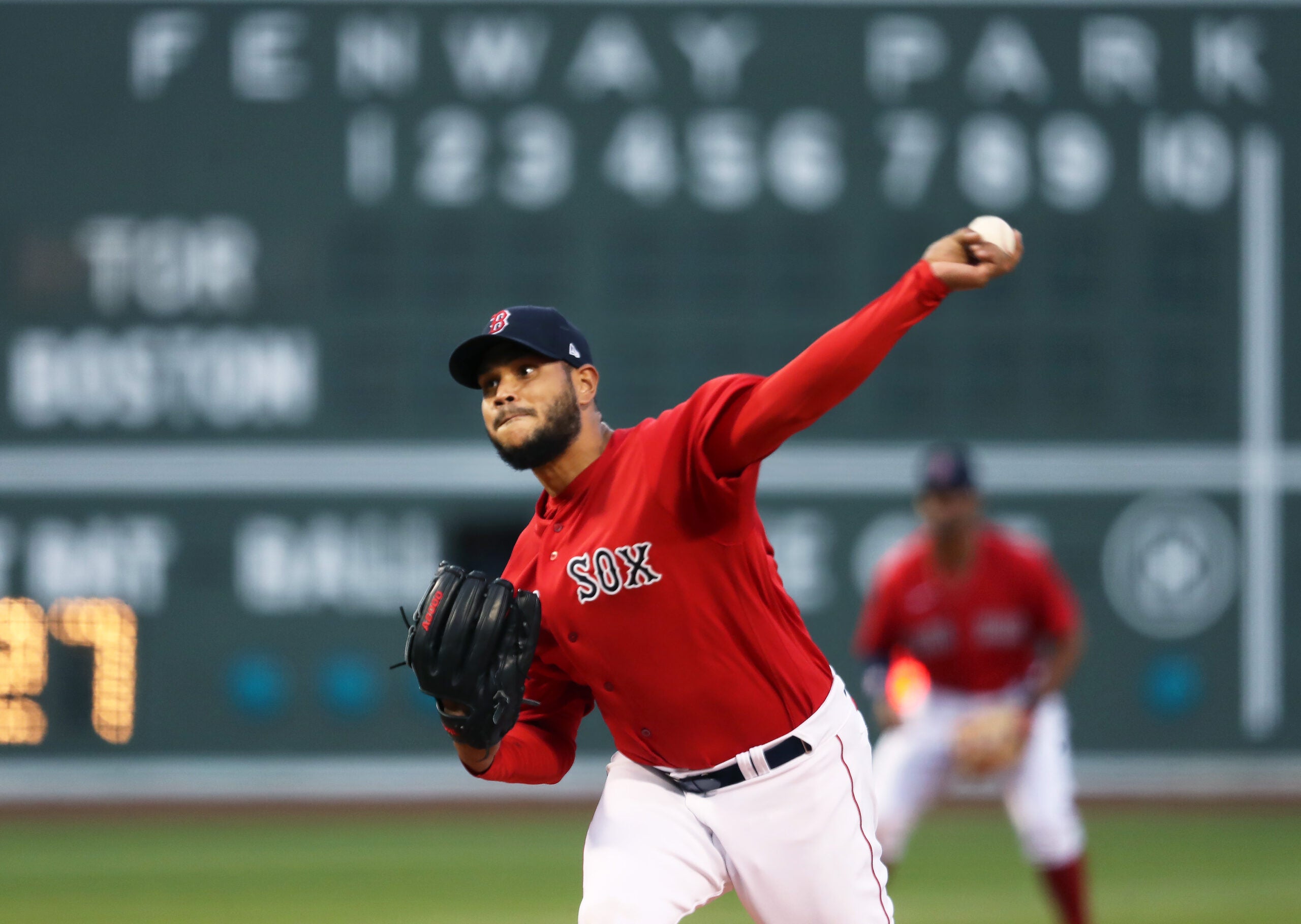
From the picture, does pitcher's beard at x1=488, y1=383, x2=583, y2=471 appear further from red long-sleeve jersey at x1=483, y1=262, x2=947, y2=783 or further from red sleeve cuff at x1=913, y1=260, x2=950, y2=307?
red sleeve cuff at x1=913, y1=260, x2=950, y2=307

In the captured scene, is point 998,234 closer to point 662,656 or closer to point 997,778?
point 662,656

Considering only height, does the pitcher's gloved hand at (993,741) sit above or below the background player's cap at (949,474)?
below

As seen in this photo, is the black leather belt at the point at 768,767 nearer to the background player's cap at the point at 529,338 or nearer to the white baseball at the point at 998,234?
the background player's cap at the point at 529,338

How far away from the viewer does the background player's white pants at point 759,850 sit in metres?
3.10

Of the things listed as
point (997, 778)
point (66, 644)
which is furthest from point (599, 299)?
point (997, 778)

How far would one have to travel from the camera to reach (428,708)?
9516mm

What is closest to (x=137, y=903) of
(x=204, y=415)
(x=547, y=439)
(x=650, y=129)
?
(x=204, y=415)

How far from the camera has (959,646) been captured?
6.01 meters

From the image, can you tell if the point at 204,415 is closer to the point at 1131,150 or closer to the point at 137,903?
the point at 137,903

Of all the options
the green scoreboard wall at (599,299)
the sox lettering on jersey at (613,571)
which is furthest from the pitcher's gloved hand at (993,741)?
the green scoreboard wall at (599,299)

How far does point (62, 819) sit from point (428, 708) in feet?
8.26

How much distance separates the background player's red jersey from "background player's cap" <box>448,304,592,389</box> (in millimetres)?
3102

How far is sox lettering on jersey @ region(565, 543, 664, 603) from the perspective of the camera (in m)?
3.04

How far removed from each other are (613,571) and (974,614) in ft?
10.5
